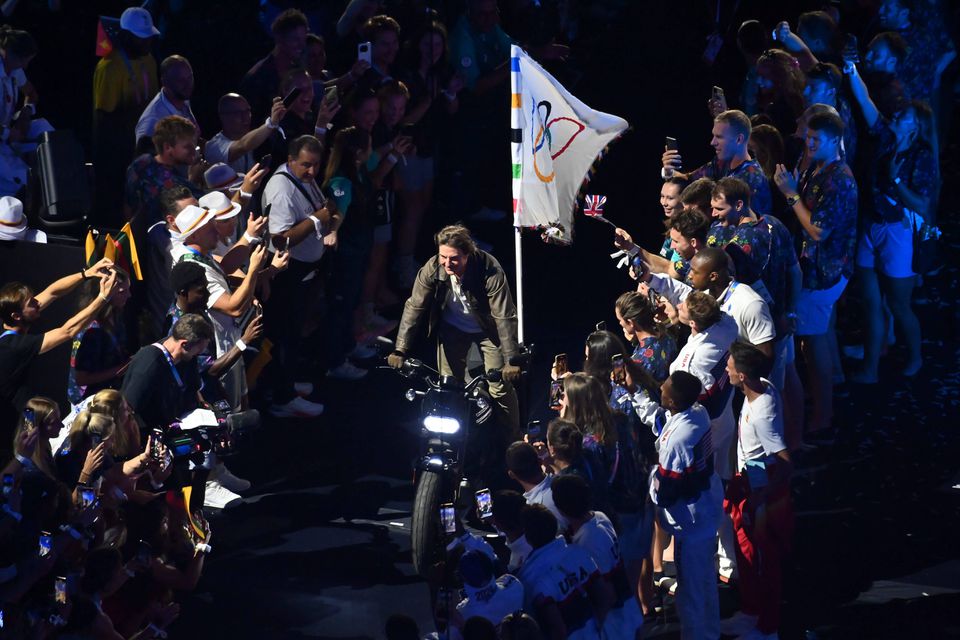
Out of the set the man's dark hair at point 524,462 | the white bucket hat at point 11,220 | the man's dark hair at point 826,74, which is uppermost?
the man's dark hair at point 826,74

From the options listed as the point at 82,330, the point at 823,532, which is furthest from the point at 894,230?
the point at 82,330

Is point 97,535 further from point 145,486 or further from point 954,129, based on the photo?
point 954,129

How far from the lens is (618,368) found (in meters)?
8.73

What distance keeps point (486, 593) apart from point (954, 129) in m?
12.6

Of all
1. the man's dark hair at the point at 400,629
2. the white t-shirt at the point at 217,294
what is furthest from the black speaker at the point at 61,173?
the man's dark hair at the point at 400,629

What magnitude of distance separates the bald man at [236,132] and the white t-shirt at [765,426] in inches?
183

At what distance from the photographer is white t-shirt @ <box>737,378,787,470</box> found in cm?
848

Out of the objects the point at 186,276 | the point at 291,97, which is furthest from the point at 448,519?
the point at 291,97

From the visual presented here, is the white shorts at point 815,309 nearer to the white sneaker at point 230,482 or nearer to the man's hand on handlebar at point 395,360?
the man's hand on handlebar at point 395,360

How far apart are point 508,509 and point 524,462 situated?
1.87ft

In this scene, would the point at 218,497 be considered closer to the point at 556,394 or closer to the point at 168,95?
the point at 556,394

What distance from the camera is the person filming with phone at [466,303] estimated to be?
32.0ft

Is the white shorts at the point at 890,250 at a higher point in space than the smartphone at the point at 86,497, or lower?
higher

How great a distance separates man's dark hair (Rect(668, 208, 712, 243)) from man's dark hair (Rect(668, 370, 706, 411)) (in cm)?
203
